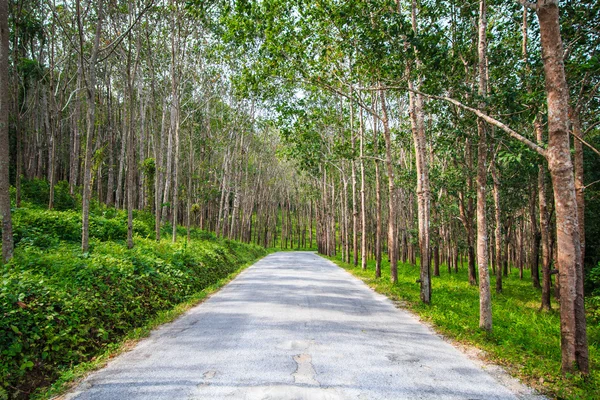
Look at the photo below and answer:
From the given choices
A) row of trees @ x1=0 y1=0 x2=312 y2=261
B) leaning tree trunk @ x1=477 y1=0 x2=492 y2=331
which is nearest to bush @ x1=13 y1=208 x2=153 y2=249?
row of trees @ x1=0 y1=0 x2=312 y2=261

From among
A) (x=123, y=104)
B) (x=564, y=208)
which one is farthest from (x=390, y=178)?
(x=123, y=104)

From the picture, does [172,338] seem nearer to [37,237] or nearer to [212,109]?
[37,237]

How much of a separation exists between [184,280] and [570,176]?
917 cm

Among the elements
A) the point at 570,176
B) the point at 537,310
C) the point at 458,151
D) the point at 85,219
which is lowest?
the point at 537,310

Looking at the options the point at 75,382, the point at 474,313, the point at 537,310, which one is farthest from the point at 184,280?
the point at 537,310

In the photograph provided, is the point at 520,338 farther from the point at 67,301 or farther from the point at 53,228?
the point at 53,228

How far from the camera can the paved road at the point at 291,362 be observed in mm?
3793

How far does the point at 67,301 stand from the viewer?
5.38m

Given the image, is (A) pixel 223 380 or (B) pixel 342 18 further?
(B) pixel 342 18

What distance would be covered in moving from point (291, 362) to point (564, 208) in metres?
3.90

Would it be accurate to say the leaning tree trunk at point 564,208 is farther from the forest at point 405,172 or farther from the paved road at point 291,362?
the paved road at point 291,362

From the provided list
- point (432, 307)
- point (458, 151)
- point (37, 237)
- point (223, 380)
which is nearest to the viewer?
→ point (223, 380)

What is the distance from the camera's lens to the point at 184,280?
10.3 m

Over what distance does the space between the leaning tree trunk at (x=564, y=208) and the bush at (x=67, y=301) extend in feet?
20.4
